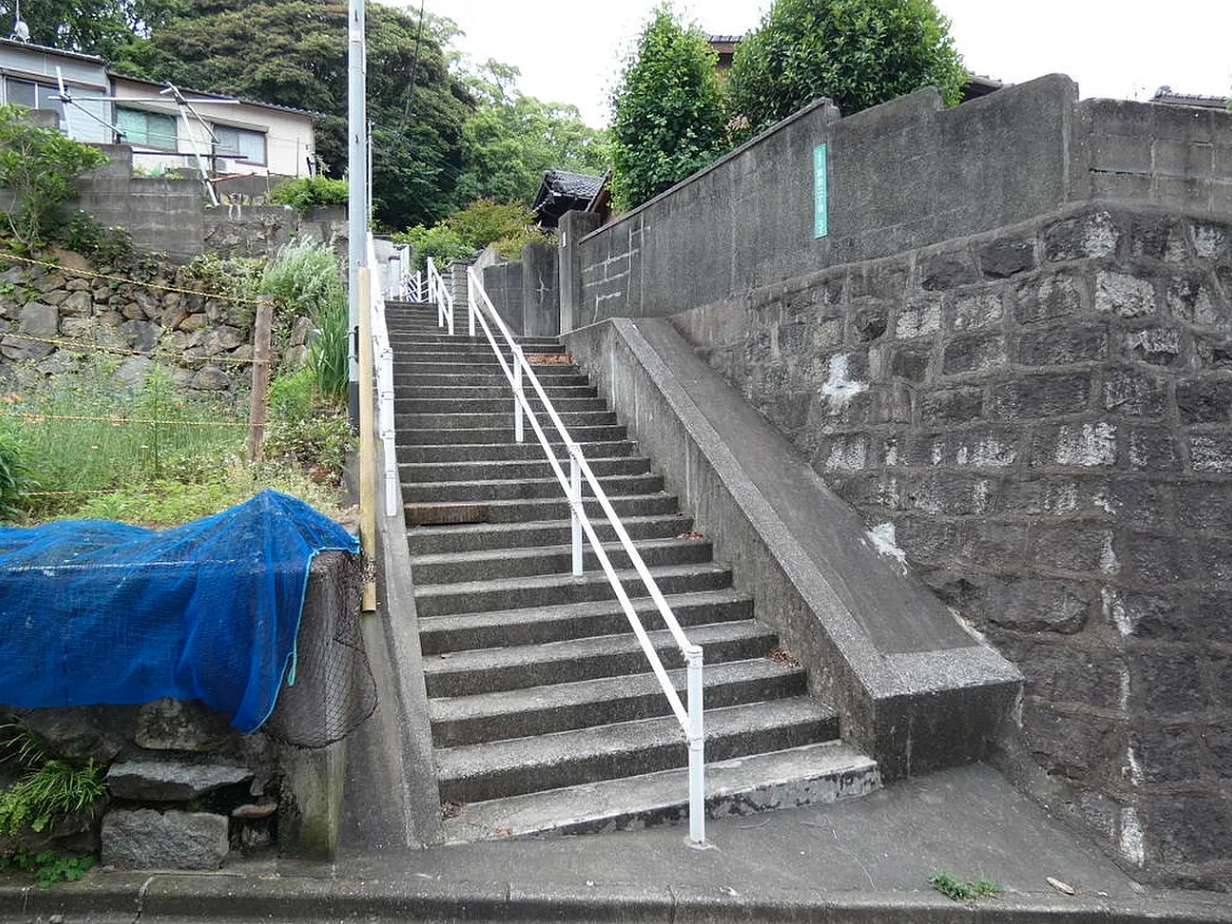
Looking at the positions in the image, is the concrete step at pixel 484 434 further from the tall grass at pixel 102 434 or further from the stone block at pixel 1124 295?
the stone block at pixel 1124 295

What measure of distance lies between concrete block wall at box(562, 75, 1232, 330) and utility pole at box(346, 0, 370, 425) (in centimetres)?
284

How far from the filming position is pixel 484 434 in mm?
6109

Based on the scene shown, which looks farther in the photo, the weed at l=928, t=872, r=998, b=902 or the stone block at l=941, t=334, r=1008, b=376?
the stone block at l=941, t=334, r=1008, b=376

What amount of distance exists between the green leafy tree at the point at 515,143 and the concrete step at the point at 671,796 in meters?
22.9

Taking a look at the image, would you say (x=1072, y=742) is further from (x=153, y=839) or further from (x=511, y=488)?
(x=153, y=839)

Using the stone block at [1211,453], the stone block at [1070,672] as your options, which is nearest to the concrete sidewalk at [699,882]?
the stone block at [1070,672]

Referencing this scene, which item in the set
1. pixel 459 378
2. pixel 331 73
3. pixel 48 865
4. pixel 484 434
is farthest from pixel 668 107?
pixel 331 73

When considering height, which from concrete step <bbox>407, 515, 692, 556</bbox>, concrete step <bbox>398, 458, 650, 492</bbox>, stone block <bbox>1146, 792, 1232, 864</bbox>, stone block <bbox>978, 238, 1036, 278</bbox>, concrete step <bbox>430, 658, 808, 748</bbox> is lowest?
stone block <bbox>1146, 792, 1232, 864</bbox>

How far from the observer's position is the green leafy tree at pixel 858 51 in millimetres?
6207

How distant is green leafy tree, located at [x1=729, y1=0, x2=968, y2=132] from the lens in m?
6.21

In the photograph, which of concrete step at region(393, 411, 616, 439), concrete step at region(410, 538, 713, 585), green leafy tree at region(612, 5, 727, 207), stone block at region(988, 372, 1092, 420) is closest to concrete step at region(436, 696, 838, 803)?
concrete step at region(410, 538, 713, 585)

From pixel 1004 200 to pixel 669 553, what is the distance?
2903 millimetres

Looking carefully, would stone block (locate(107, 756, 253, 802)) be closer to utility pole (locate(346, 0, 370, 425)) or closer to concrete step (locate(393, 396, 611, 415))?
utility pole (locate(346, 0, 370, 425))

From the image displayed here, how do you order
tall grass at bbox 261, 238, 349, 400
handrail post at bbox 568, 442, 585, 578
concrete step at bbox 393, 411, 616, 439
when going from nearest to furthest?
handrail post at bbox 568, 442, 585, 578 → concrete step at bbox 393, 411, 616, 439 → tall grass at bbox 261, 238, 349, 400
